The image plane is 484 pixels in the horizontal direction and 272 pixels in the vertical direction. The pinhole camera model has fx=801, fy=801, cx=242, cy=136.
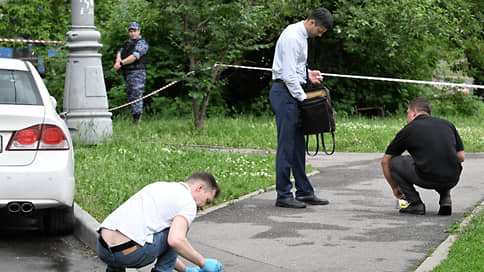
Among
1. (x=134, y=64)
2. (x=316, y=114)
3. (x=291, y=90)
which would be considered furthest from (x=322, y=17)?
(x=134, y=64)

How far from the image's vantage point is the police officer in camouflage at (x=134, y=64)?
1470 cm

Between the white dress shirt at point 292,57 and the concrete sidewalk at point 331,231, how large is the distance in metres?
1.18

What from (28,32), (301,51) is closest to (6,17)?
(28,32)

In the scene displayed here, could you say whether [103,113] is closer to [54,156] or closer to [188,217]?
[54,156]

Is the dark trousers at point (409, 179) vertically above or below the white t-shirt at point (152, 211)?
below

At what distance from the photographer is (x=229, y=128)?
14.3 meters

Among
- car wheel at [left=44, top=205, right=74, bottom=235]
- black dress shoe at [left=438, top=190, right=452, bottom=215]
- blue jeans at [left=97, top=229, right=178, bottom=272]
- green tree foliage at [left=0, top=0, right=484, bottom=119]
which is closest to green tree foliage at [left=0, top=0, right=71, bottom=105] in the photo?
green tree foliage at [left=0, top=0, right=484, bottom=119]

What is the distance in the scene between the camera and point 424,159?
7.25 m

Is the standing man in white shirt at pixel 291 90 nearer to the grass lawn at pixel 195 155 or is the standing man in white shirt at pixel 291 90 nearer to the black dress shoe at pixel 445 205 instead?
the grass lawn at pixel 195 155

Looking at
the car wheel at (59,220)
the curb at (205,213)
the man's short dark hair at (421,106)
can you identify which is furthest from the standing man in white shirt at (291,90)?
the car wheel at (59,220)

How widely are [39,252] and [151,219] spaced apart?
2.11m

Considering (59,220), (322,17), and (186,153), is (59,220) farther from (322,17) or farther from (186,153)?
(186,153)

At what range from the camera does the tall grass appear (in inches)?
326

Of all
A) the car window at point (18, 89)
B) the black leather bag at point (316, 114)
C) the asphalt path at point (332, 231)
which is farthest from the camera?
the black leather bag at point (316, 114)
